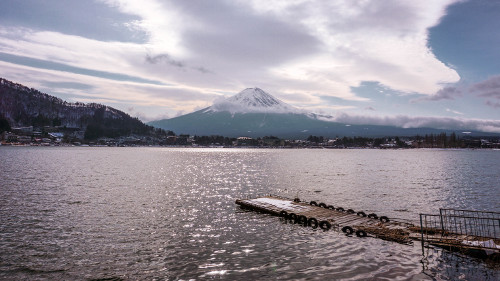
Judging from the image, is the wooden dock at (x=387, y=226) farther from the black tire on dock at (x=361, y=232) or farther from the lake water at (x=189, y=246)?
the lake water at (x=189, y=246)

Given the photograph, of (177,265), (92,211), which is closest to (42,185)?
(92,211)

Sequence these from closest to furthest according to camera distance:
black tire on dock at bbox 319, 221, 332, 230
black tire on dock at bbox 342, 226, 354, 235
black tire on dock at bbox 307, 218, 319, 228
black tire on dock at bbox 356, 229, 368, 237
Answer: black tire on dock at bbox 356, 229, 368, 237 → black tire on dock at bbox 342, 226, 354, 235 → black tire on dock at bbox 319, 221, 332, 230 → black tire on dock at bbox 307, 218, 319, 228

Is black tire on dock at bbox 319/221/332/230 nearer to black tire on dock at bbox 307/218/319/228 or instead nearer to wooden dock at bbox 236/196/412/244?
wooden dock at bbox 236/196/412/244

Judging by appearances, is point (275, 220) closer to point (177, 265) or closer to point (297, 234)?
point (297, 234)

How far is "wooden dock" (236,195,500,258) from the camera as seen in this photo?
82.0ft

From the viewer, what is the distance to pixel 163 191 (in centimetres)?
5738

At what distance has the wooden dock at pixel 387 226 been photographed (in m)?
25.0

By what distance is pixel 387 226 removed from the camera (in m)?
32.2

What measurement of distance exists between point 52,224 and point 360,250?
3240 cm

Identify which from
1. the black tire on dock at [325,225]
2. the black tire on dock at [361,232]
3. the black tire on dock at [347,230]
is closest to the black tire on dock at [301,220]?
the black tire on dock at [325,225]

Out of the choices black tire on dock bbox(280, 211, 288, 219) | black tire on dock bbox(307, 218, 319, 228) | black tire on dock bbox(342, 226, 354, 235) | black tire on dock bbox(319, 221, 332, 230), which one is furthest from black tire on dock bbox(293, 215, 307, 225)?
black tire on dock bbox(342, 226, 354, 235)

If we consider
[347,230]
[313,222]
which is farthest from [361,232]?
[313,222]

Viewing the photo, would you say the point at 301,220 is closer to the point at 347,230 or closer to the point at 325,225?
the point at 325,225

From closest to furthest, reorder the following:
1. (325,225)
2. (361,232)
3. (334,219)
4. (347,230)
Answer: (361,232) < (347,230) < (325,225) < (334,219)
